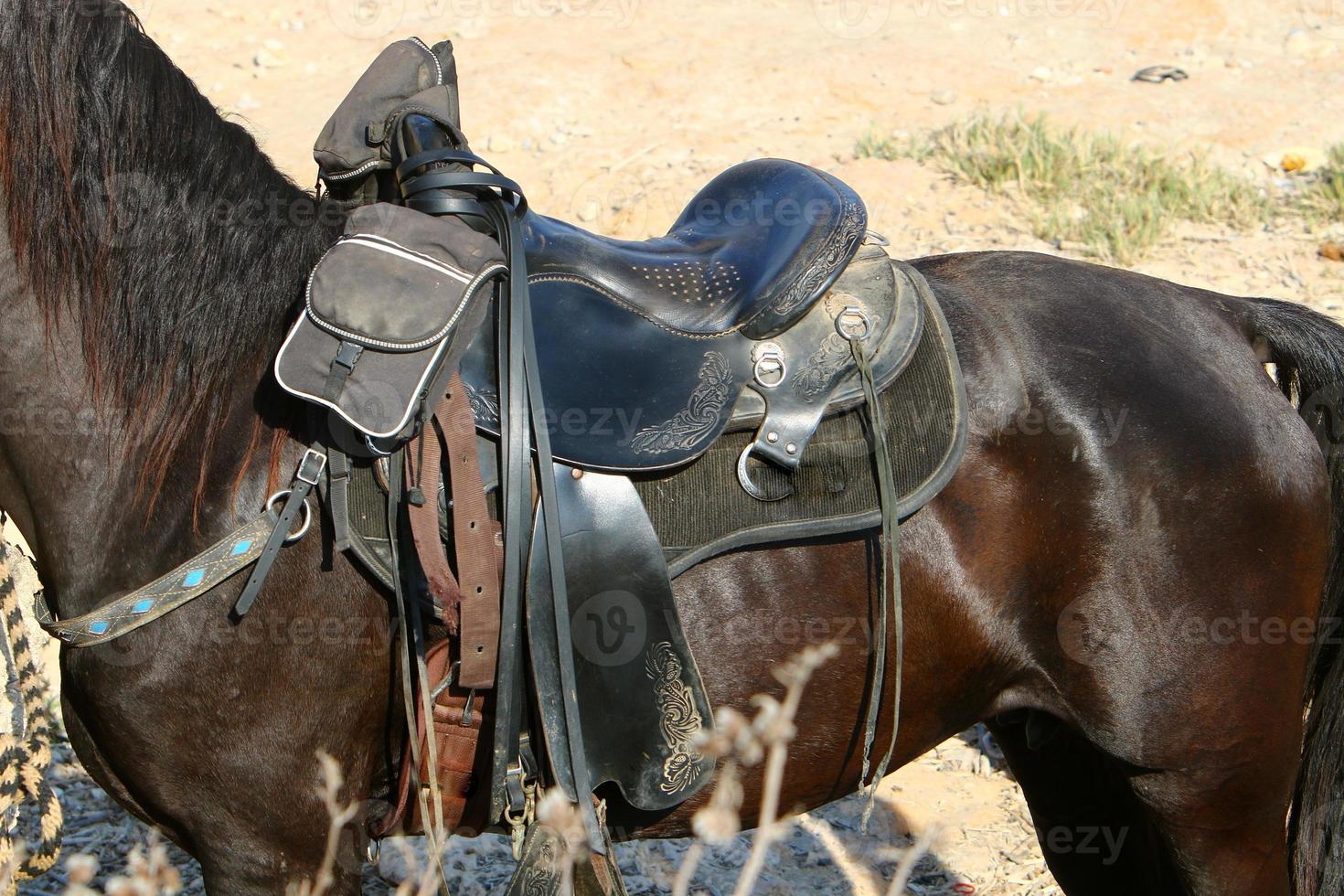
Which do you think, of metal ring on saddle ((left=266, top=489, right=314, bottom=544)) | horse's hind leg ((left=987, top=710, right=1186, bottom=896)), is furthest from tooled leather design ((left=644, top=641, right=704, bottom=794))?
horse's hind leg ((left=987, top=710, right=1186, bottom=896))

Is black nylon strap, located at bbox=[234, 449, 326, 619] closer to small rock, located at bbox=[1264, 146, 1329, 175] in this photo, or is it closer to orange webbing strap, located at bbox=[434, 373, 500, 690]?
orange webbing strap, located at bbox=[434, 373, 500, 690]

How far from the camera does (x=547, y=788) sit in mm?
Answer: 1891

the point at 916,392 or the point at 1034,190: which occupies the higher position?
the point at 916,392

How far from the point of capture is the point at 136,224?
68.7 inches

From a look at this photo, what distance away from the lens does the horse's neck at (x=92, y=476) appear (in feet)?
5.77

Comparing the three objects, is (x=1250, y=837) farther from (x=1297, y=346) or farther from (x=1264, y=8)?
(x=1264, y=8)

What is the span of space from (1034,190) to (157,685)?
6.03 m

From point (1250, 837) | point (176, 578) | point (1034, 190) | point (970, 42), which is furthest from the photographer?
point (970, 42)

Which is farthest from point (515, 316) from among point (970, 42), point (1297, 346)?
point (970, 42)

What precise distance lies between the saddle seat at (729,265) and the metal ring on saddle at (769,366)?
26mm

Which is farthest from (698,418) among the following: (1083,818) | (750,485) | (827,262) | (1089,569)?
(1083,818)

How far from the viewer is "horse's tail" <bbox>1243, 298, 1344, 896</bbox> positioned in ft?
7.12

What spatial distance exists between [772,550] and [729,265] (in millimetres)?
493

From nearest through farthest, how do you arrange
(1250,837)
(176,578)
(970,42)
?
(176,578) < (1250,837) < (970,42)
